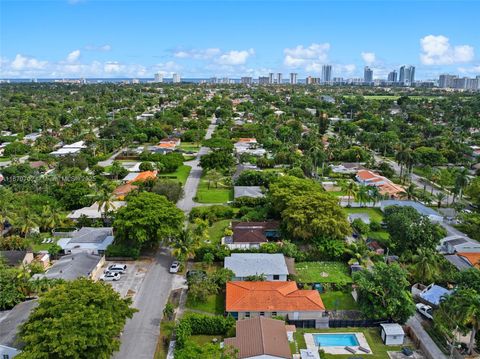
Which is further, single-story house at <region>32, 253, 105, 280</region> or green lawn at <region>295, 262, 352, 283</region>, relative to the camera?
green lawn at <region>295, 262, 352, 283</region>

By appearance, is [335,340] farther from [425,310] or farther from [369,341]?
[425,310]

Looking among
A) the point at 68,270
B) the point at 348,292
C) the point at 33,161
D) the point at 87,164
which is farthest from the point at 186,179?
the point at 348,292

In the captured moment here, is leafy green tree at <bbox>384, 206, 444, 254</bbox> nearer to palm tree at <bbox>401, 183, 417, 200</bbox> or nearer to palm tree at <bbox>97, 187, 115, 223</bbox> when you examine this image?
palm tree at <bbox>401, 183, 417, 200</bbox>

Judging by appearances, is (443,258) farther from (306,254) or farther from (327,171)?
(327,171)

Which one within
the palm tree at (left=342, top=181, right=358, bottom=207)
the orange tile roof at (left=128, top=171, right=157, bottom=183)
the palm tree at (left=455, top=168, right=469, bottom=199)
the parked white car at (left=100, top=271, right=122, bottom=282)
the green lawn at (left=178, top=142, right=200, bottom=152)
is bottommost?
the parked white car at (left=100, top=271, right=122, bottom=282)

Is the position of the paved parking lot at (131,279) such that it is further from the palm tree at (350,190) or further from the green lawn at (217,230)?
the palm tree at (350,190)

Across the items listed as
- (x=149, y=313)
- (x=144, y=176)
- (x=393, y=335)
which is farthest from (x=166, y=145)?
(x=393, y=335)

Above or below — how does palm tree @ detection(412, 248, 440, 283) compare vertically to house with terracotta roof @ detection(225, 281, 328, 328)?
above

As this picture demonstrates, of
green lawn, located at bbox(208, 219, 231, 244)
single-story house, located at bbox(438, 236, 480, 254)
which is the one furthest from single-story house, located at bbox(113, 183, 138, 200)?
single-story house, located at bbox(438, 236, 480, 254)
